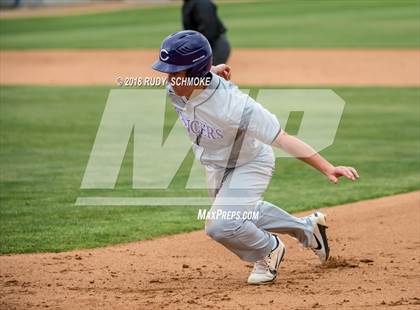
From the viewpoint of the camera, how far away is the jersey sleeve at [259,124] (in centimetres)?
686

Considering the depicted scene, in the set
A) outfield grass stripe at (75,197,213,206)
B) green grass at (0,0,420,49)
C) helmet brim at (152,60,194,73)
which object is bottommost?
green grass at (0,0,420,49)

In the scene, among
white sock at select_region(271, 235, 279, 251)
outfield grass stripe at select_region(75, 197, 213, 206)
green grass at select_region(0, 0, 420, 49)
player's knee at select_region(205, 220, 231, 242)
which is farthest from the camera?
green grass at select_region(0, 0, 420, 49)

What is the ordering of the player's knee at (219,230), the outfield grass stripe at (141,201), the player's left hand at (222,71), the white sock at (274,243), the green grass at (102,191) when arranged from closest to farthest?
the player's knee at (219,230) < the white sock at (274,243) < the player's left hand at (222,71) < the green grass at (102,191) < the outfield grass stripe at (141,201)

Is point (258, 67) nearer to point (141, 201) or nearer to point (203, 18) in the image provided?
point (203, 18)

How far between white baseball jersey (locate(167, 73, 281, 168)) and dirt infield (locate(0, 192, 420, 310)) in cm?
105

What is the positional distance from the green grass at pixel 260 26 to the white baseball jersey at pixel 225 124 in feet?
82.2

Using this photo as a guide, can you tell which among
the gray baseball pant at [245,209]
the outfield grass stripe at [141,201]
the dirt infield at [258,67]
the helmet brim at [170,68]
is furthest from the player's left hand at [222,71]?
the dirt infield at [258,67]

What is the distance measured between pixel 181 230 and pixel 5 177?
13.2ft

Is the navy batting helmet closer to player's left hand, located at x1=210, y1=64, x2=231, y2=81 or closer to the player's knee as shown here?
player's left hand, located at x1=210, y1=64, x2=231, y2=81

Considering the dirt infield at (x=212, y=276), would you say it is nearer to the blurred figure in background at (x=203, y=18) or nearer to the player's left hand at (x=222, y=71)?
the player's left hand at (x=222, y=71)

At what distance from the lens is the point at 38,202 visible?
444 inches

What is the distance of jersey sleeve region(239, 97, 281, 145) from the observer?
6859 mm

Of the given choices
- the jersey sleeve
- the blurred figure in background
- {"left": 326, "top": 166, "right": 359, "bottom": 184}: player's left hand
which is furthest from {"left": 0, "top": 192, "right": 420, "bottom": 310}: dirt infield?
the blurred figure in background

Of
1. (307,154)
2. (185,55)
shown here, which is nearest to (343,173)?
(307,154)
